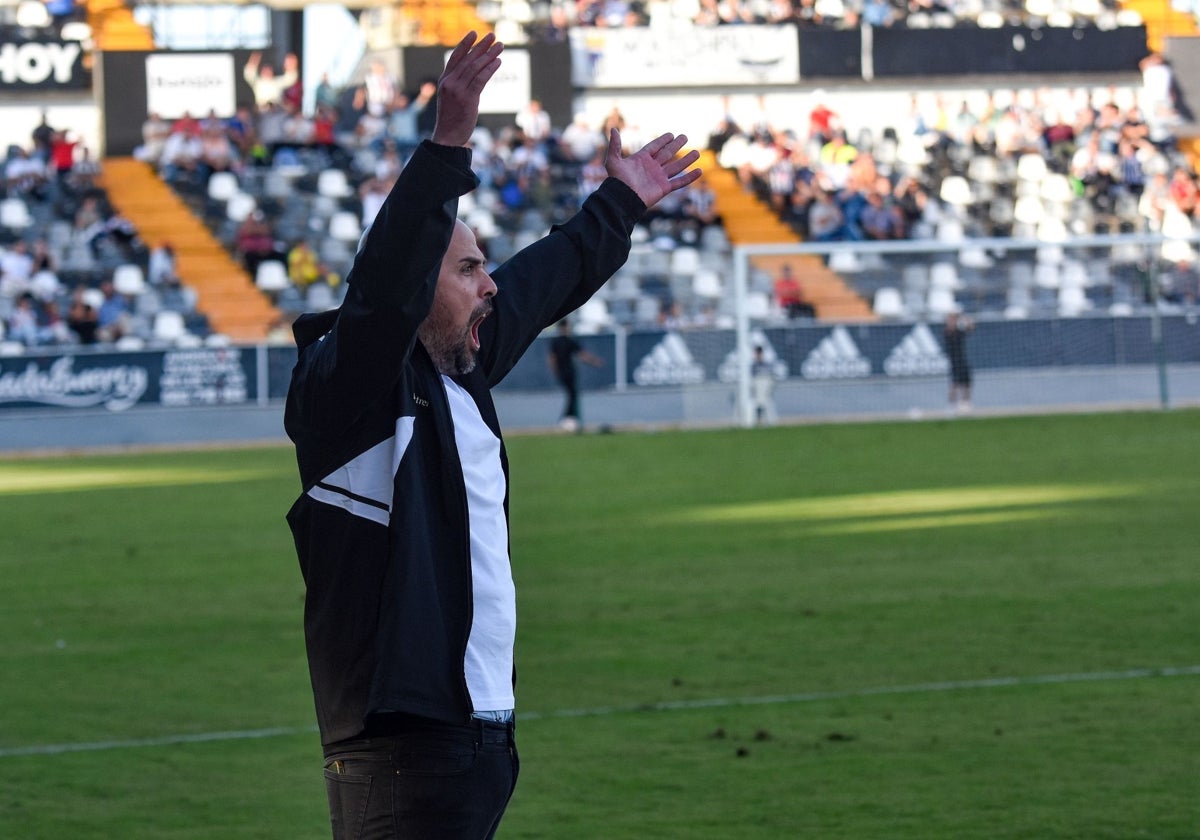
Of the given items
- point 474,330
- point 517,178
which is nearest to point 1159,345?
point 517,178

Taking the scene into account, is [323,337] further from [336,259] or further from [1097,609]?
[336,259]

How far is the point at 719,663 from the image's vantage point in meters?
10.3

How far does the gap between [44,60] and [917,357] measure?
18434 mm

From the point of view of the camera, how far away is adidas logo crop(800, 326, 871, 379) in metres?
30.8

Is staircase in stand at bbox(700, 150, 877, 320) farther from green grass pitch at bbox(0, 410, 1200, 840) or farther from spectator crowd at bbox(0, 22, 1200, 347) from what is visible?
green grass pitch at bbox(0, 410, 1200, 840)

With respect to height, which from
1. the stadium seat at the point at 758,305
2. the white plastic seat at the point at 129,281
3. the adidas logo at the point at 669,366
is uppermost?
the white plastic seat at the point at 129,281

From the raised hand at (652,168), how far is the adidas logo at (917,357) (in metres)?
26.4

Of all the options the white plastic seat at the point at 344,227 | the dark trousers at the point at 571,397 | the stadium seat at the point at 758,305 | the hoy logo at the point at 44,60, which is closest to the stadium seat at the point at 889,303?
the stadium seat at the point at 758,305

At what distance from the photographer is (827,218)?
37719mm

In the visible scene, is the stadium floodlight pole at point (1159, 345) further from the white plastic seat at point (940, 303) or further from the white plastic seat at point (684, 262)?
the white plastic seat at point (684, 262)

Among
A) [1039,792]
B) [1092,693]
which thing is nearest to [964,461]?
[1092,693]

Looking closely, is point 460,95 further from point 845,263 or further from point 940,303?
point 845,263

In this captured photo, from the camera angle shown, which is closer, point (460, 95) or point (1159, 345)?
point (460, 95)

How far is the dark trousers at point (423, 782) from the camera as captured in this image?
3.72 meters
